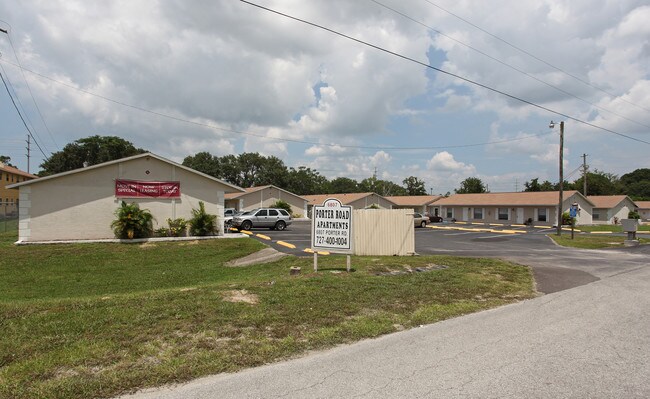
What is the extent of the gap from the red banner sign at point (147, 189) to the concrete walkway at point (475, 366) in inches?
731

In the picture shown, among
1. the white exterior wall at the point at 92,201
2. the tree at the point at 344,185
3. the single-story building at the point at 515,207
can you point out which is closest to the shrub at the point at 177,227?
the white exterior wall at the point at 92,201

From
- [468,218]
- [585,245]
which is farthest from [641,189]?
[585,245]

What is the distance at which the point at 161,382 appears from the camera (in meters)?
4.05

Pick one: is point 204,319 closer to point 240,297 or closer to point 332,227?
point 240,297

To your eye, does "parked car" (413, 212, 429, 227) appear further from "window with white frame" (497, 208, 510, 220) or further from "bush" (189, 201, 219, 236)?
"bush" (189, 201, 219, 236)

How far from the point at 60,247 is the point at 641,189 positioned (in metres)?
131

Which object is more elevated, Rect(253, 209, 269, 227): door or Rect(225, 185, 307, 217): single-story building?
Rect(225, 185, 307, 217): single-story building

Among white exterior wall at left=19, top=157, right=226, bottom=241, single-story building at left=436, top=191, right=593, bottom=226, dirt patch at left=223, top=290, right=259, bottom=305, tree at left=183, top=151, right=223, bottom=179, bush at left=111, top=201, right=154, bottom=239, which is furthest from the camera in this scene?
tree at left=183, top=151, right=223, bottom=179

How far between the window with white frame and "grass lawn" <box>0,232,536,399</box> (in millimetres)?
43019

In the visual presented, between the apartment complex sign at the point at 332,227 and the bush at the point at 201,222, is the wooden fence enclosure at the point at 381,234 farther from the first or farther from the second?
the bush at the point at 201,222

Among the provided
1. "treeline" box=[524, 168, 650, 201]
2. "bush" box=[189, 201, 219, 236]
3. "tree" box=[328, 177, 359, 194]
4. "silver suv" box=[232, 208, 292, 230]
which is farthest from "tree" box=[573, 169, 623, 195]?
"bush" box=[189, 201, 219, 236]

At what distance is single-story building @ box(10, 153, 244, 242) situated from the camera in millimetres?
19500

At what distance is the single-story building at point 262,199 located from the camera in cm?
5297

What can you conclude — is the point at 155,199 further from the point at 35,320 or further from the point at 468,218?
the point at 468,218
